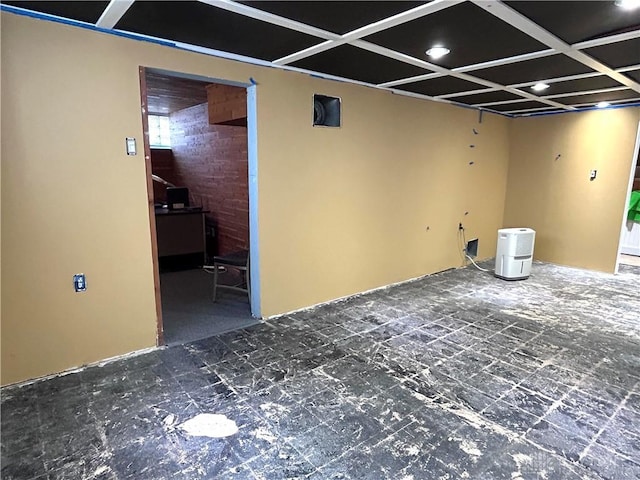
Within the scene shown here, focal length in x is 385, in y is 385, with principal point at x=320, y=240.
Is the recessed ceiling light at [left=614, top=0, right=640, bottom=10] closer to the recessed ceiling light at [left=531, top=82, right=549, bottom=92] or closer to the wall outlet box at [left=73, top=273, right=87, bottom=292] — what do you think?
the recessed ceiling light at [left=531, top=82, right=549, bottom=92]

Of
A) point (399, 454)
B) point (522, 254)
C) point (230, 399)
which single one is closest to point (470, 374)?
point (399, 454)

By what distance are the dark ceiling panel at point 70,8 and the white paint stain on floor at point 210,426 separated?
2290 mm

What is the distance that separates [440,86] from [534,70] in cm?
92

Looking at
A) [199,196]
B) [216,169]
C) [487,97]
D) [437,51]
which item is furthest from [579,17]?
[199,196]

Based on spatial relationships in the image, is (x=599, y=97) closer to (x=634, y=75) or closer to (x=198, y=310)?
(x=634, y=75)

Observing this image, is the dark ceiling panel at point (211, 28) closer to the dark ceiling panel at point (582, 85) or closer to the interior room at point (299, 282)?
the interior room at point (299, 282)

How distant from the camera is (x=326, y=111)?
149 inches

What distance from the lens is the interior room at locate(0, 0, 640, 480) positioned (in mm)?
1971

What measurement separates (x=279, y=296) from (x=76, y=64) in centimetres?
232

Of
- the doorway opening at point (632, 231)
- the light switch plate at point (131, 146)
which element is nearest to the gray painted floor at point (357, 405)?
the light switch plate at point (131, 146)

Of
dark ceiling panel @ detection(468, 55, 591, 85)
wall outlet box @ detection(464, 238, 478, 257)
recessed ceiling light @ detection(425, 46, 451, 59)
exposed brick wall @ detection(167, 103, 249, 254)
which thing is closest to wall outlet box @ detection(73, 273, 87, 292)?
exposed brick wall @ detection(167, 103, 249, 254)

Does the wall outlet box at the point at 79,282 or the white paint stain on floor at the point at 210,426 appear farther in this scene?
the wall outlet box at the point at 79,282

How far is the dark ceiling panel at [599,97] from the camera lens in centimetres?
416

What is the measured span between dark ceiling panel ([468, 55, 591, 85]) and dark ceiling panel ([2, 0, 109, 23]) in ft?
9.10
